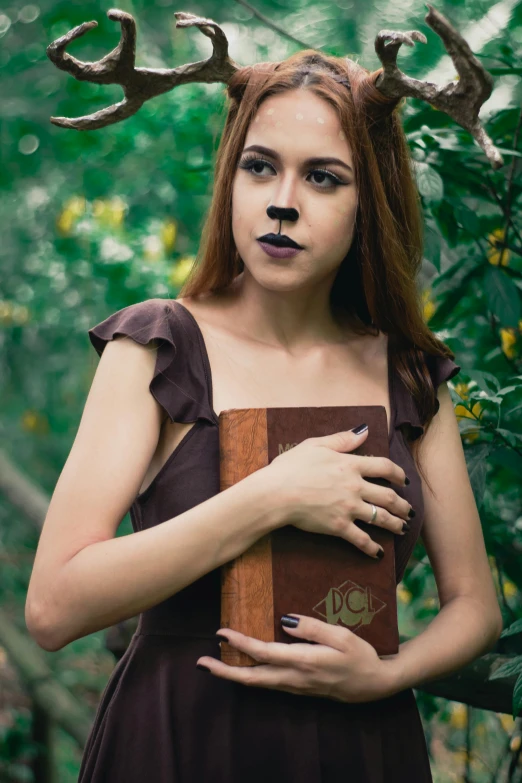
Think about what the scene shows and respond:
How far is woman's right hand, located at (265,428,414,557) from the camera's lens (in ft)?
4.17

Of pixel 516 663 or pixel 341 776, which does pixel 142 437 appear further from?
pixel 516 663

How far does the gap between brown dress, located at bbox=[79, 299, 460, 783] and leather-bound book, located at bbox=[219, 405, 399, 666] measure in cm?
7

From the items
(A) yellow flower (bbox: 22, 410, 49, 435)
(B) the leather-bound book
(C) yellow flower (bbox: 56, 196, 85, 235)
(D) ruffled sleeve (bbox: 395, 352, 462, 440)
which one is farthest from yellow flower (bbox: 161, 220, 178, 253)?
(B) the leather-bound book

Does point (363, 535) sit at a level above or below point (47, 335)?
above

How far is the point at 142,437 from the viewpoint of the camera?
1323 mm

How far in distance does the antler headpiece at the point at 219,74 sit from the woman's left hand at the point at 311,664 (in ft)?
2.27

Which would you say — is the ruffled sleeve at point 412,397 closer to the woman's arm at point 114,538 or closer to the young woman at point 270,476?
the young woman at point 270,476

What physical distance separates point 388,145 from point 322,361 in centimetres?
37

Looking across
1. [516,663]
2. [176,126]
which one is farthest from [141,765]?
[176,126]

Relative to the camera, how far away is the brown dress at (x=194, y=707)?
1325 millimetres

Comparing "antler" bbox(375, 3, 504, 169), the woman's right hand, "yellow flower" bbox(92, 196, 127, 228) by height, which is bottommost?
"yellow flower" bbox(92, 196, 127, 228)

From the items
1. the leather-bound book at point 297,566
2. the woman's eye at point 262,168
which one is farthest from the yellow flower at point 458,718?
the woman's eye at point 262,168

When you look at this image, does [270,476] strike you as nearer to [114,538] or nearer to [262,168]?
[114,538]

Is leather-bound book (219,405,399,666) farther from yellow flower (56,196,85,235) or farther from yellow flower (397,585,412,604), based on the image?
yellow flower (56,196,85,235)
